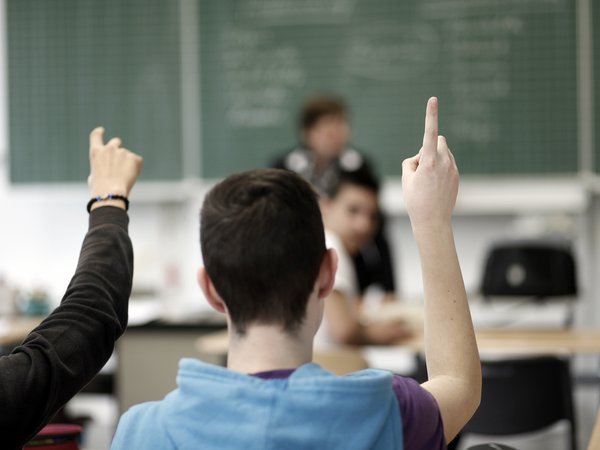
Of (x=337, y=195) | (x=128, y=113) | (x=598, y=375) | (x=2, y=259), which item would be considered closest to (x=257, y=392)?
(x=337, y=195)

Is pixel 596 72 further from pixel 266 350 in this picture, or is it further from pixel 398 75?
pixel 266 350

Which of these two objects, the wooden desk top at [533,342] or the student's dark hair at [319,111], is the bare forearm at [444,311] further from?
the student's dark hair at [319,111]

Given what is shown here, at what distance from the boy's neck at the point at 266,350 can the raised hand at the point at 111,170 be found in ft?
1.06

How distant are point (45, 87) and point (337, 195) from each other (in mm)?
2990

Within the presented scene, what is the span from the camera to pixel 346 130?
4.81 meters

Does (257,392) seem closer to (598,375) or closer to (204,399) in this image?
(204,399)

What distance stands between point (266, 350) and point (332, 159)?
3.80m

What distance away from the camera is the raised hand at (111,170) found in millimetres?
1234

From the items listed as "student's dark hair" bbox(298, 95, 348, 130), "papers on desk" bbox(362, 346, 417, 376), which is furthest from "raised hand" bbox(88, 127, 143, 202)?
"papers on desk" bbox(362, 346, 417, 376)

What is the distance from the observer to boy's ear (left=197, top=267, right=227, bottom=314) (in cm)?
105

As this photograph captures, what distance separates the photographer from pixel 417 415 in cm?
103

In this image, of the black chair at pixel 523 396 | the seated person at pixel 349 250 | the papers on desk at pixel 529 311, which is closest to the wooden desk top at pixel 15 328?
the seated person at pixel 349 250

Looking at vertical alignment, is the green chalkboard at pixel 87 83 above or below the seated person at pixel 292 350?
above

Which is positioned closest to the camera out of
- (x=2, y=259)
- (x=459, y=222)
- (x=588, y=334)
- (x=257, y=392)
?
(x=257, y=392)
